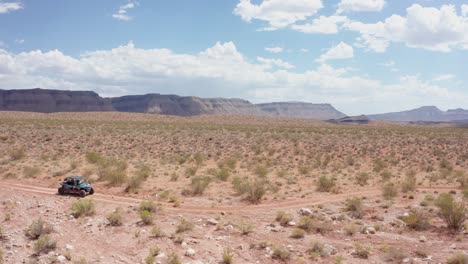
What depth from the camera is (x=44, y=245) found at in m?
12.9

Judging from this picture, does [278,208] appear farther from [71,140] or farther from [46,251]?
[71,140]

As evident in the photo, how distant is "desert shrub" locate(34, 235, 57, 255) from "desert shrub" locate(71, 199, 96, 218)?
3.17 m

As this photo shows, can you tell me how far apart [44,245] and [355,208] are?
1257 cm

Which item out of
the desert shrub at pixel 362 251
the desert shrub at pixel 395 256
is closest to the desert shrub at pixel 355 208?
the desert shrub at pixel 362 251

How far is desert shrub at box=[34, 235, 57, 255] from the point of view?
12807mm

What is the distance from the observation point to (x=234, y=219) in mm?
16672

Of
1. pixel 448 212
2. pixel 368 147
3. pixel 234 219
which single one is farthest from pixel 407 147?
pixel 234 219

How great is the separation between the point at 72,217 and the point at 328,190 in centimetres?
1335

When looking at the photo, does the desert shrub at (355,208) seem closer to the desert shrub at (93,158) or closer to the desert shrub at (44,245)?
the desert shrub at (44,245)

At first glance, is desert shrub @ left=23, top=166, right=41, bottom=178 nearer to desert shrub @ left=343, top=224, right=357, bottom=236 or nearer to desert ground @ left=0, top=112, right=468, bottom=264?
desert ground @ left=0, top=112, right=468, bottom=264

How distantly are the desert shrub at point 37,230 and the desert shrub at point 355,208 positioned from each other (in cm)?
1209

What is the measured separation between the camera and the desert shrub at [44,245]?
12.8 meters

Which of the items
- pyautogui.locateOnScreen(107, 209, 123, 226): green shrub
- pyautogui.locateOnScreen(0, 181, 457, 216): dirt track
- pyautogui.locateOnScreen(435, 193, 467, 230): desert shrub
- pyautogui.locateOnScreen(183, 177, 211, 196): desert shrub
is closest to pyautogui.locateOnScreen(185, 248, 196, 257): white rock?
pyautogui.locateOnScreen(107, 209, 123, 226): green shrub

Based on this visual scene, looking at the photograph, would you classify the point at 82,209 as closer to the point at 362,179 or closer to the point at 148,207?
the point at 148,207
